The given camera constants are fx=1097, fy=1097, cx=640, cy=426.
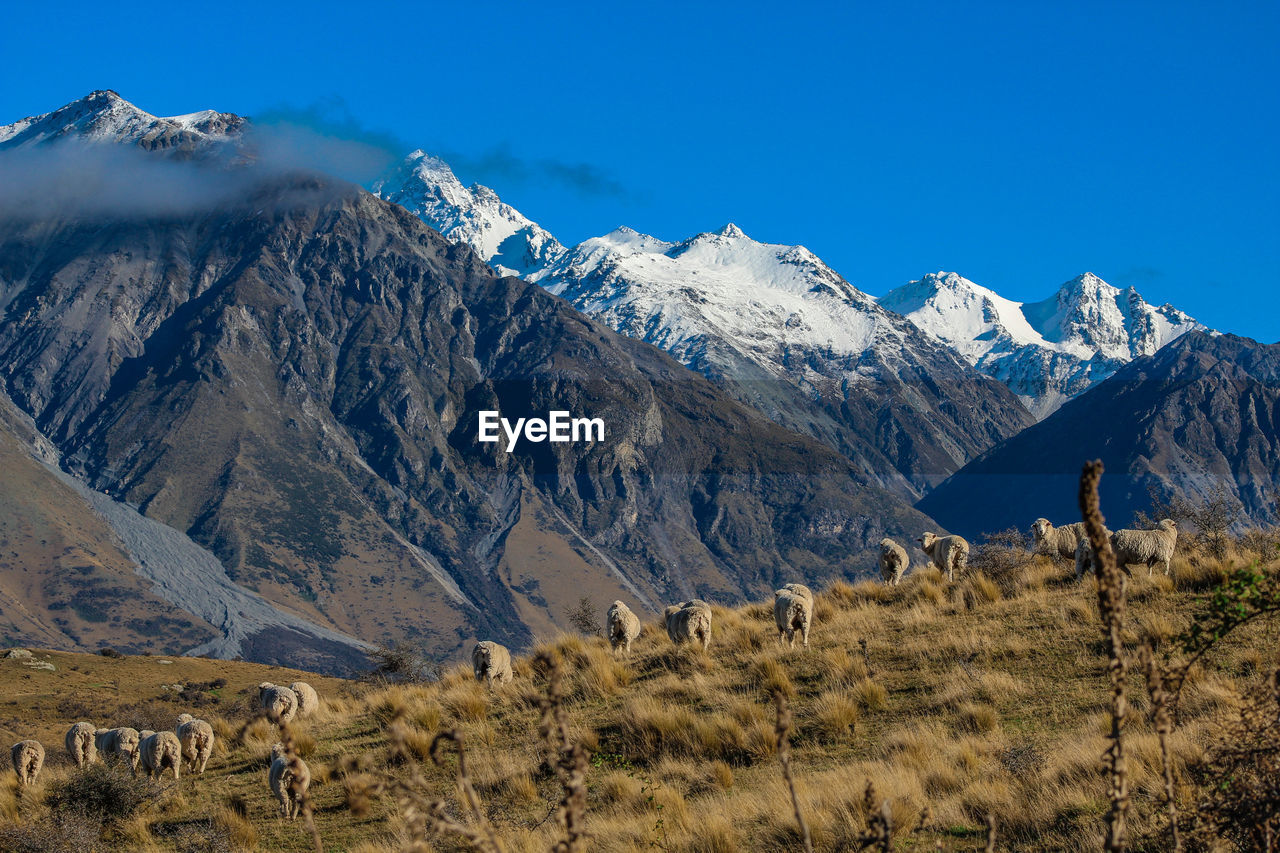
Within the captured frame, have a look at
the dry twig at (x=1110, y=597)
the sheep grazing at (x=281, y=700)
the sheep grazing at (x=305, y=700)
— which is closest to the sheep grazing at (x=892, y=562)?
the sheep grazing at (x=305, y=700)

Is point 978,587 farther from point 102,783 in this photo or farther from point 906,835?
point 102,783

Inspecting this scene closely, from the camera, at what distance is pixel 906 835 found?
12.0 meters

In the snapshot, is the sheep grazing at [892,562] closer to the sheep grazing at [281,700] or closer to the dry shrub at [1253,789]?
the sheep grazing at [281,700]

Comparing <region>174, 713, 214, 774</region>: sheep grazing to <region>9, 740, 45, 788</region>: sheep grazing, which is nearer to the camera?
<region>174, 713, 214, 774</region>: sheep grazing

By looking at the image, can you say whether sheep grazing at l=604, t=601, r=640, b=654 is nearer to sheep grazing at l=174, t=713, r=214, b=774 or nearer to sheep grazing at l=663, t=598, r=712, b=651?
sheep grazing at l=663, t=598, r=712, b=651

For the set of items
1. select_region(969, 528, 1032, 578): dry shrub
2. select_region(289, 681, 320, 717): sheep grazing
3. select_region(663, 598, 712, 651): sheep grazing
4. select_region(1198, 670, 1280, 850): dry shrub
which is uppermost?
select_region(969, 528, 1032, 578): dry shrub

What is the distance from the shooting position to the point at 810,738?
16.5 metres

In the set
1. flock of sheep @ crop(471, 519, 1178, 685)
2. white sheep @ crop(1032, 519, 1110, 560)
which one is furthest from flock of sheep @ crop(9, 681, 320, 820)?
white sheep @ crop(1032, 519, 1110, 560)

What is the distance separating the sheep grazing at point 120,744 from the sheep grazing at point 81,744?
1.39 m

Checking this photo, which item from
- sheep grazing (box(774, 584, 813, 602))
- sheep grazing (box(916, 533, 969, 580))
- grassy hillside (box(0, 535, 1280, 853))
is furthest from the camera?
sheep grazing (box(916, 533, 969, 580))

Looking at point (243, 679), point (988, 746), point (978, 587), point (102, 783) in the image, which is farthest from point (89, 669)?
point (988, 746)

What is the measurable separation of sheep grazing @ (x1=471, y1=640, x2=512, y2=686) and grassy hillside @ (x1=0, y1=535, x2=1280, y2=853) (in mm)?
465

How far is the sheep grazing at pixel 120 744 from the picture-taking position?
23.1m

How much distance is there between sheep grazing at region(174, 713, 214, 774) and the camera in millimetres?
21594
